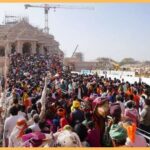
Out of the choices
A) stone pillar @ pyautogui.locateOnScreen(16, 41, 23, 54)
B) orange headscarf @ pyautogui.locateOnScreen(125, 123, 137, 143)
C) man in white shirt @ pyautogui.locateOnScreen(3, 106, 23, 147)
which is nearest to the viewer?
orange headscarf @ pyautogui.locateOnScreen(125, 123, 137, 143)

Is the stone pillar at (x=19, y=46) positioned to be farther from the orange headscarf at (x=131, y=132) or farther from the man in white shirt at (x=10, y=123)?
the orange headscarf at (x=131, y=132)

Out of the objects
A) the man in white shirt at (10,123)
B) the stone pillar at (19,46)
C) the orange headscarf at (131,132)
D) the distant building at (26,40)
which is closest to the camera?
the orange headscarf at (131,132)

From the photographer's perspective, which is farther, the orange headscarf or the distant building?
the distant building

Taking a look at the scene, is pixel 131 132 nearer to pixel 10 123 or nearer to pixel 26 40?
pixel 10 123

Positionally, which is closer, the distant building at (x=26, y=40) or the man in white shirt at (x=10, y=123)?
the man in white shirt at (x=10, y=123)

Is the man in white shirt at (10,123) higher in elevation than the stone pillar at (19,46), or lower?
lower

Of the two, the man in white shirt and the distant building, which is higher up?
the distant building

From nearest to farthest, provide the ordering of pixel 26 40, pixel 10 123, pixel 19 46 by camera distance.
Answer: pixel 10 123, pixel 19 46, pixel 26 40

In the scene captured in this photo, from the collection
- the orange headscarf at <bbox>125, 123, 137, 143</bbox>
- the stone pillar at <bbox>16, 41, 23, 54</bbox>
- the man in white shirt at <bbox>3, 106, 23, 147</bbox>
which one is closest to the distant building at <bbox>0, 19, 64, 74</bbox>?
the stone pillar at <bbox>16, 41, 23, 54</bbox>

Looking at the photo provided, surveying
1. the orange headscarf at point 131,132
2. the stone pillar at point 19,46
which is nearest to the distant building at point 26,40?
the stone pillar at point 19,46

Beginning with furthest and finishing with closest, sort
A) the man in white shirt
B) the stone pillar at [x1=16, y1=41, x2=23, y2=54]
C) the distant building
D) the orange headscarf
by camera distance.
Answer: the distant building
the stone pillar at [x1=16, y1=41, x2=23, y2=54]
the man in white shirt
the orange headscarf

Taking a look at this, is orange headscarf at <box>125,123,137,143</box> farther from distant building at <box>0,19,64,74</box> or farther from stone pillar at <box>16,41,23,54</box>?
stone pillar at <box>16,41,23,54</box>

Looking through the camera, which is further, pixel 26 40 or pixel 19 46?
pixel 26 40

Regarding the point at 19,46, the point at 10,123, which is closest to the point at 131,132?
the point at 10,123
